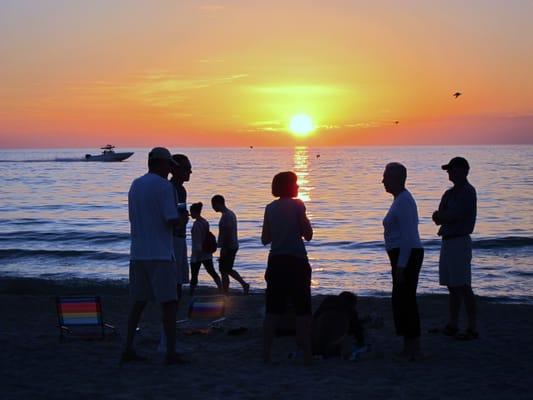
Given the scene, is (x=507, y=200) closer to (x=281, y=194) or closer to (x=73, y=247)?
(x=73, y=247)

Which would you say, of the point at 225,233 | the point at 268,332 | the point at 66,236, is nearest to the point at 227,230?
the point at 225,233

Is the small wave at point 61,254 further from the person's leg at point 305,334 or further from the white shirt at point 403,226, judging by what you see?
the white shirt at point 403,226

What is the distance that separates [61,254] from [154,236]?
1529cm

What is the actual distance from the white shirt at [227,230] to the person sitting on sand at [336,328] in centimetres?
414

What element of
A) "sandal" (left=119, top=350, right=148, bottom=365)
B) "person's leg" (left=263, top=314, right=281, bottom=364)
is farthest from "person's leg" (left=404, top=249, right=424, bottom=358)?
"sandal" (left=119, top=350, right=148, bottom=365)

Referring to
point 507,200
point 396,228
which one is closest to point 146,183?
point 396,228

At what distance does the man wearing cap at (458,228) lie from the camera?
286 inches

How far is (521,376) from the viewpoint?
20.1ft

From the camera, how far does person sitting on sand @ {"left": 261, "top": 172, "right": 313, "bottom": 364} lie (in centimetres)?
619

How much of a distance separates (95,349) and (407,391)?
3393 millimetres

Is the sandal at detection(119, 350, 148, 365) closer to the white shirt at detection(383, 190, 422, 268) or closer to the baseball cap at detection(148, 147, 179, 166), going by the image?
the baseball cap at detection(148, 147, 179, 166)

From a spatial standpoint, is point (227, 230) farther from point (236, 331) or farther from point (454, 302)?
point (454, 302)

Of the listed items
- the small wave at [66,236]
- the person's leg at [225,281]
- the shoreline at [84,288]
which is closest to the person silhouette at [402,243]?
the person's leg at [225,281]

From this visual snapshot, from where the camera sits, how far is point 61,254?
2044 cm
